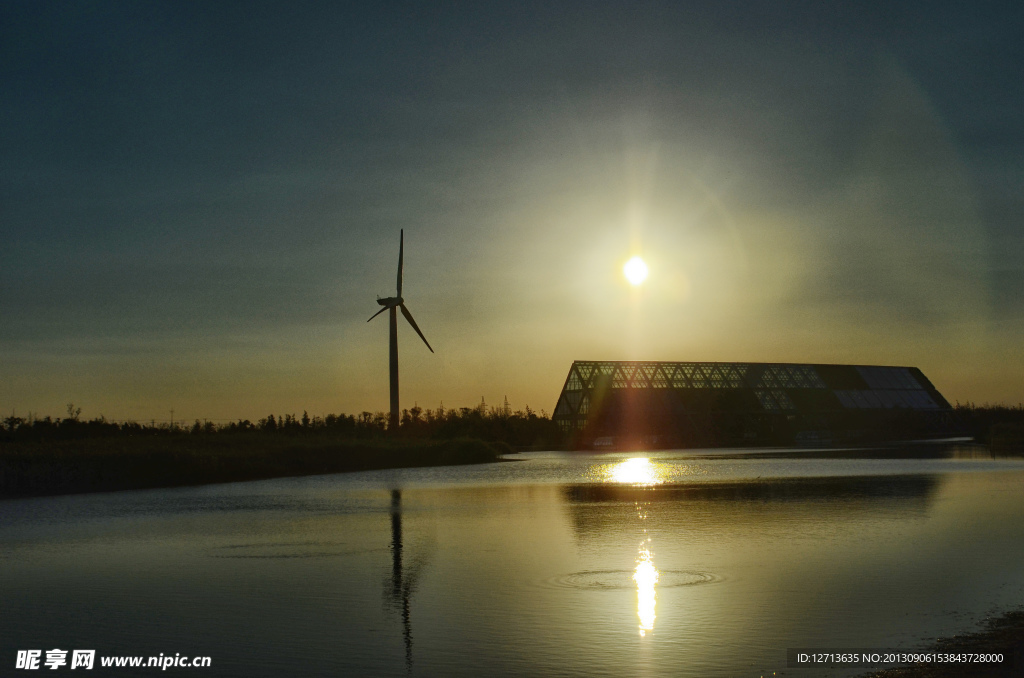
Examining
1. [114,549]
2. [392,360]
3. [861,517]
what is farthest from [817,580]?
[392,360]

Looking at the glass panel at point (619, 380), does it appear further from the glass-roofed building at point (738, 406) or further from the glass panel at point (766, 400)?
the glass panel at point (766, 400)

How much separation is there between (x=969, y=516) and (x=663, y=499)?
14.9 meters

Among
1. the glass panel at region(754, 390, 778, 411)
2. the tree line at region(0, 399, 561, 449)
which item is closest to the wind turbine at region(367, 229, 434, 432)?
the tree line at region(0, 399, 561, 449)

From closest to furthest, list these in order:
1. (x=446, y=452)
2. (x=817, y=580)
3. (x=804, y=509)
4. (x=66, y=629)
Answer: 1. (x=66, y=629)
2. (x=817, y=580)
3. (x=804, y=509)
4. (x=446, y=452)

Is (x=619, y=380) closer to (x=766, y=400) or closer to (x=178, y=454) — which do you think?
(x=766, y=400)

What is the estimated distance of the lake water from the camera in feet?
57.6

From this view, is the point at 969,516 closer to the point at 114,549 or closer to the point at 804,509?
the point at 804,509

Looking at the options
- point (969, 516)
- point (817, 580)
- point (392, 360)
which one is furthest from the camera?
point (392, 360)

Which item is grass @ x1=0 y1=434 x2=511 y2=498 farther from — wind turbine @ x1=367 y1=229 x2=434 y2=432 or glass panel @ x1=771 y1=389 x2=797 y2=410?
glass panel @ x1=771 y1=389 x2=797 y2=410

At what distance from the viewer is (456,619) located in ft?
66.3

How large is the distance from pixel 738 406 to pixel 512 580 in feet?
466

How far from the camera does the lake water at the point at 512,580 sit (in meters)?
17.5

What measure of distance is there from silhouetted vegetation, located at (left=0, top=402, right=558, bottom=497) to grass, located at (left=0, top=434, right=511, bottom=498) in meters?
0.07

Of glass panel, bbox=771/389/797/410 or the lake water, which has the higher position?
glass panel, bbox=771/389/797/410
